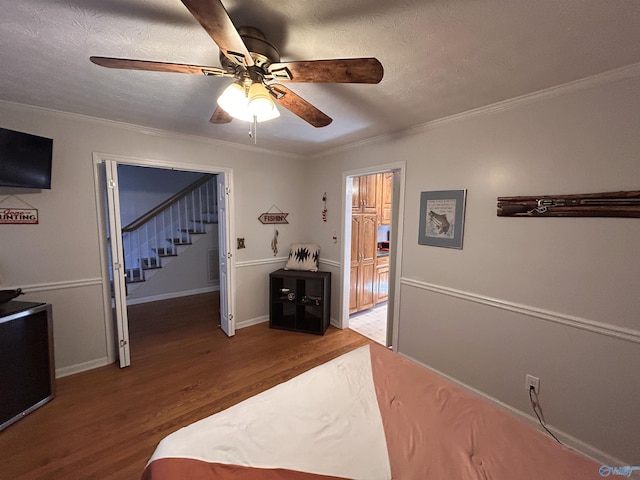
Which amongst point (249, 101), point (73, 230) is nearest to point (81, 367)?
point (73, 230)

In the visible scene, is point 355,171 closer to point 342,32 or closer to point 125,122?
point 342,32

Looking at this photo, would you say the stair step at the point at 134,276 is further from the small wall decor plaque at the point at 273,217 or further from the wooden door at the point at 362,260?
the wooden door at the point at 362,260

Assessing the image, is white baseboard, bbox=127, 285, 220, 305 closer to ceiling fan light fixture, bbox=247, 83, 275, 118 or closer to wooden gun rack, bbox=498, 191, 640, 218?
ceiling fan light fixture, bbox=247, 83, 275, 118

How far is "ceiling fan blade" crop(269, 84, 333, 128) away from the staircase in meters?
3.90

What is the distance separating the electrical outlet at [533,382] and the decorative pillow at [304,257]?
8.01 ft

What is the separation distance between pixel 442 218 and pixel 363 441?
1876 millimetres

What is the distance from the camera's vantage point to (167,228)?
4.83 meters

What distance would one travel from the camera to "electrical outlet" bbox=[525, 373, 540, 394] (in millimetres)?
1777

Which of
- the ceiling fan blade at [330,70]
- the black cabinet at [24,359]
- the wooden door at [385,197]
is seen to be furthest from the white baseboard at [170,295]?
the ceiling fan blade at [330,70]

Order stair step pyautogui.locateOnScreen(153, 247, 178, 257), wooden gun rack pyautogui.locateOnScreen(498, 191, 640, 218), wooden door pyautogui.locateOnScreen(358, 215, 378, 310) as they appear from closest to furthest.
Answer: wooden gun rack pyautogui.locateOnScreen(498, 191, 640, 218) → wooden door pyautogui.locateOnScreen(358, 215, 378, 310) → stair step pyautogui.locateOnScreen(153, 247, 178, 257)

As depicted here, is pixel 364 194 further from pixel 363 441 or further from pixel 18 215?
pixel 18 215

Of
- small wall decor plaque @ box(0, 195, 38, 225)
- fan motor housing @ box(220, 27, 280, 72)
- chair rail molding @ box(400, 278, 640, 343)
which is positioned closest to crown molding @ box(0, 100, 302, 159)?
small wall decor plaque @ box(0, 195, 38, 225)

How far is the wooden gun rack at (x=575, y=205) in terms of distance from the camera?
143cm

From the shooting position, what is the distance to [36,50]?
1.32 m
